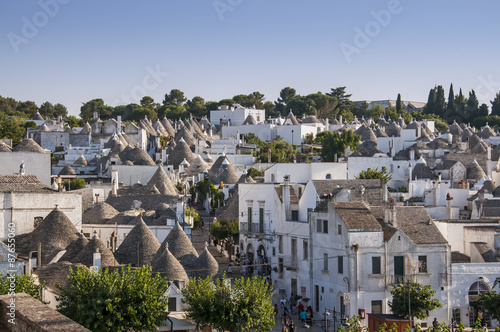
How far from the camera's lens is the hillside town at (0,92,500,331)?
118ft

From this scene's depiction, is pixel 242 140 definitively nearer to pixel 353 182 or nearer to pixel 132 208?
pixel 132 208

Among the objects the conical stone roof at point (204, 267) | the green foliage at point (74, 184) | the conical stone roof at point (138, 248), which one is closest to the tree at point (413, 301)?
the conical stone roof at point (204, 267)

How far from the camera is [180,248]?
129ft

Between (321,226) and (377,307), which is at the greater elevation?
(321,226)

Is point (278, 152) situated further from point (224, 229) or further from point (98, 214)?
point (98, 214)

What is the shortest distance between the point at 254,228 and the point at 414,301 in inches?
643

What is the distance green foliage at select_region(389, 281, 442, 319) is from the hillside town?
41 cm

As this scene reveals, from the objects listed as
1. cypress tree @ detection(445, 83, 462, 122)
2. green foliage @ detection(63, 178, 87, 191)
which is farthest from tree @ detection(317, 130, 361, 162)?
cypress tree @ detection(445, 83, 462, 122)

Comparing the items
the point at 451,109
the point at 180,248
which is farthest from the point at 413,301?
the point at 451,109

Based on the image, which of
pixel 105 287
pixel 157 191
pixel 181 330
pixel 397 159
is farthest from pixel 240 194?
pixel 397 159

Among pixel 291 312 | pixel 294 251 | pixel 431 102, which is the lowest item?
pixel 291 312

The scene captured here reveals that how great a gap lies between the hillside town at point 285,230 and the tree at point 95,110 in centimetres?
6144

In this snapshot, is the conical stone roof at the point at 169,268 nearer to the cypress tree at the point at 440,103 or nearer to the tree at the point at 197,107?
the tree at the point at 197,107

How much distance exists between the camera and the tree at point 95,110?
5344 inches
